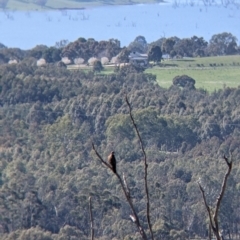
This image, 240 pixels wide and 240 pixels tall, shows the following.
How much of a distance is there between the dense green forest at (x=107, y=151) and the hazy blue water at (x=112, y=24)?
75.2 feet

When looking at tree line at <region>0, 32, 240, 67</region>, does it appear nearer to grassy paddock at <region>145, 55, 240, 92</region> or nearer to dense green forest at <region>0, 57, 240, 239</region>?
grassy paddock at <region>145, 55, 240, 92</region>

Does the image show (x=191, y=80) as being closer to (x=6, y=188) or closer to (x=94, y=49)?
(x=94, y=49)

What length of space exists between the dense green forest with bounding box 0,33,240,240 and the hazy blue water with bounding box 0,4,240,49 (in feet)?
75.2

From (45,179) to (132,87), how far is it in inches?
317

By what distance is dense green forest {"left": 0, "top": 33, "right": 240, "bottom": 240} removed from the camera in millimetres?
14875

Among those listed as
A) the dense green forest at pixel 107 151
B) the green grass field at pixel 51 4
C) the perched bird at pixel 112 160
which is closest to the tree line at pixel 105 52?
the dense green forest at pixel 107 151

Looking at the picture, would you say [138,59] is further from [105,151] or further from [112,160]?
[112,160]

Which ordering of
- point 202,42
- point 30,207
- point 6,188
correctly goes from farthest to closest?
point 202,42, point 6,188, point 30,207

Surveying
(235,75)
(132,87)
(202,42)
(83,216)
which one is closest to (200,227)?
(83,216)

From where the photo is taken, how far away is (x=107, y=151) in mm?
19109

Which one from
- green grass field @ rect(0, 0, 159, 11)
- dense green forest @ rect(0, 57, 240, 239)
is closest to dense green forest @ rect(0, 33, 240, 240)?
dense green forest @ rect(0, 57, 240, 239)

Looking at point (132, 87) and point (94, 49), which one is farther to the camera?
point (94, 49)

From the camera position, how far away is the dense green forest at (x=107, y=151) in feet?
48.8

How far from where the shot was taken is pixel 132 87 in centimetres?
2469
